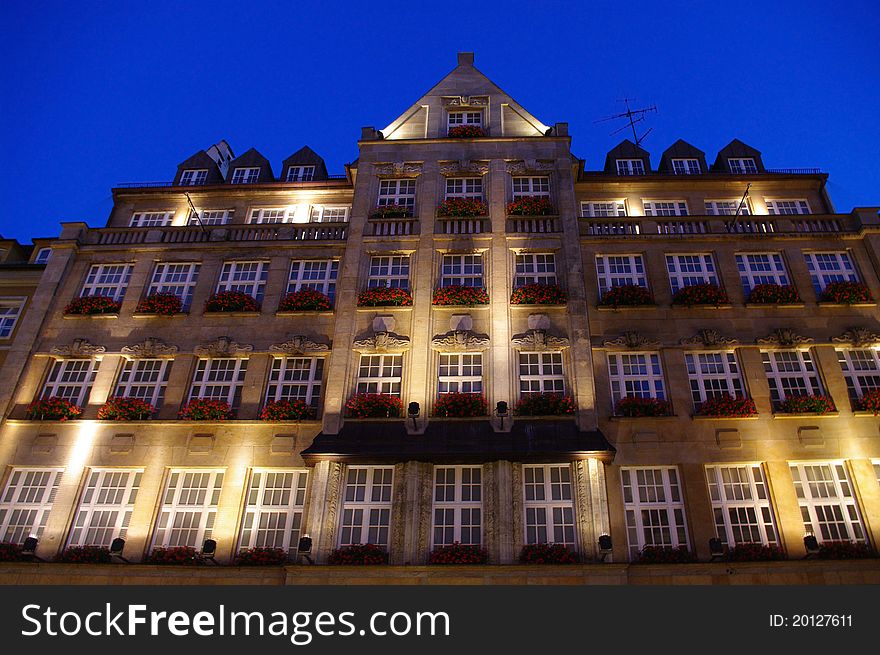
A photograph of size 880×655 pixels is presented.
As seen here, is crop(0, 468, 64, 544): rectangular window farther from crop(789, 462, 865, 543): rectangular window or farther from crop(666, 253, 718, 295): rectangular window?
crop(789, 462, 865, 543): rectangular window

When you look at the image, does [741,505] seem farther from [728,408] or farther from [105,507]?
[105,507]

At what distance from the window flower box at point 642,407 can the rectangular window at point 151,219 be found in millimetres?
20938

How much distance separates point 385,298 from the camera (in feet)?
70.8

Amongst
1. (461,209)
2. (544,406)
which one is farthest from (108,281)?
(544,406)

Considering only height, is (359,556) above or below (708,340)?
below

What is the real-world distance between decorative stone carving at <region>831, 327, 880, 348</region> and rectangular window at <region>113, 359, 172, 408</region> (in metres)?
22.9

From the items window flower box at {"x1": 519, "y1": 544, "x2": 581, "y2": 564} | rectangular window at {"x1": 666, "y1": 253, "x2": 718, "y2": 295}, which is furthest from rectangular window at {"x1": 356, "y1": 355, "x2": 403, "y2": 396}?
rectangular window at {"x1": 666, "y1": 253, "x2": 718, "y2": 295}

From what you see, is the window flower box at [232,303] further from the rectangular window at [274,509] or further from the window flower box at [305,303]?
the rectangular window at [274,509]

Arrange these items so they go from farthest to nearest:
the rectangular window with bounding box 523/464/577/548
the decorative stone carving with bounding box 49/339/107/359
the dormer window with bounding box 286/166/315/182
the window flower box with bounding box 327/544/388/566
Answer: the dormer window with bounding box 286/166/315/182 < the decorative stone carving with bounding box 49/339/107/359 < the rectangular window with bounding box 523/464/577/548 < the window flower box with bounding box 327/544/388/566

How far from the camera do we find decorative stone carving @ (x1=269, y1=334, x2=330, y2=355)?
2105 cm

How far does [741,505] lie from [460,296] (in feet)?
35.9

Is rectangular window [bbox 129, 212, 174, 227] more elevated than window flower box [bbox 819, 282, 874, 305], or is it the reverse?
rectangular window [bbox 129, 212, 174, 227]

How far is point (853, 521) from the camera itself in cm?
1766

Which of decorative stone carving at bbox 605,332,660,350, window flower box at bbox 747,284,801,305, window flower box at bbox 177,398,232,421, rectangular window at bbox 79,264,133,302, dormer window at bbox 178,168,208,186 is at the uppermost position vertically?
dormer window at bbox 178,168,208,186
